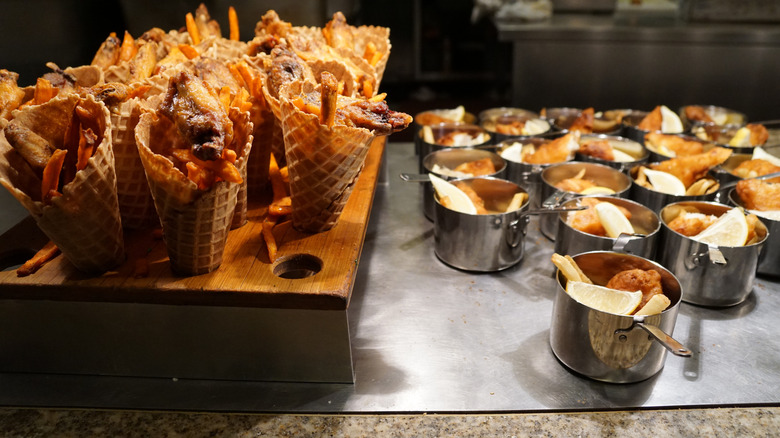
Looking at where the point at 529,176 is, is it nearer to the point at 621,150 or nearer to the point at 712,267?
the point at 621,150

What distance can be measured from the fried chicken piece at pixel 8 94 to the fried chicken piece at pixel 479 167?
1.60 meters

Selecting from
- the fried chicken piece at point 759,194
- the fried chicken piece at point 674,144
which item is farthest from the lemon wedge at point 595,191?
the fried chicken piece at point 674,144

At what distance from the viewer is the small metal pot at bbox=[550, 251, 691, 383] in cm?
132

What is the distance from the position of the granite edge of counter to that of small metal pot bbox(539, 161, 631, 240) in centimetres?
91

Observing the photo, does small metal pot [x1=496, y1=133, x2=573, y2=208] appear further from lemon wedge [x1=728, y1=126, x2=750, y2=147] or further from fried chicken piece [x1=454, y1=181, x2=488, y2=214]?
lemon wedge [x1=728, y1=126, x2=750, y2=147]

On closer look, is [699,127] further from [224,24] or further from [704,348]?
[224,24]

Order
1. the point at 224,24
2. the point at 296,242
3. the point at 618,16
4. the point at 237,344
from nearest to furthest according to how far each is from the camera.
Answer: the point at 237,344 → the point at 296,242 → the point at 224,24 → the point at 618,16

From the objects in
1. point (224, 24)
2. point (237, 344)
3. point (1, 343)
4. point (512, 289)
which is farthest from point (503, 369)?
point (224, 24)

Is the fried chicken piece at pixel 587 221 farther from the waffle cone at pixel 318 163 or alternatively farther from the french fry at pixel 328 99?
the french fry at pixel 328 99

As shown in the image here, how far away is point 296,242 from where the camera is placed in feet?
5.02

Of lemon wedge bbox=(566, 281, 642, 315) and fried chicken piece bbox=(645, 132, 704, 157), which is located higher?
fried chicken piece bbox=(645, 132, 704, 157)

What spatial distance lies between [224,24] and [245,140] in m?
2.14

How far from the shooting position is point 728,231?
5.58ft

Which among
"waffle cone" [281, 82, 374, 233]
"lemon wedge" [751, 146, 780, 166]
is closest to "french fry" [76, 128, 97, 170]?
"waffle cone" [281, 82, 374, 233]
